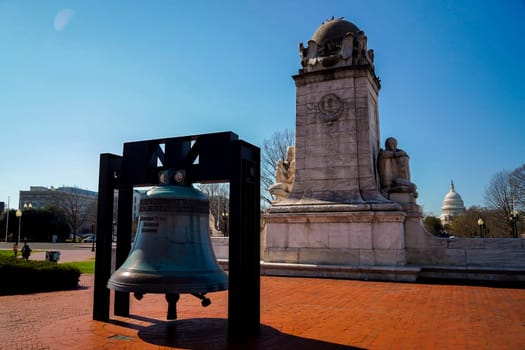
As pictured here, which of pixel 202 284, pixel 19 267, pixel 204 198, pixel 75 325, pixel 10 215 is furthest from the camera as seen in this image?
pixel 10 215

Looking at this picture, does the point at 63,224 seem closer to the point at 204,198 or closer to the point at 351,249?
the point at 351,249

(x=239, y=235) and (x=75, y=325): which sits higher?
(x=239, y=235)

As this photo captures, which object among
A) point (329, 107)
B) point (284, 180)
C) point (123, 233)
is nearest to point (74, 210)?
point (284, 180)

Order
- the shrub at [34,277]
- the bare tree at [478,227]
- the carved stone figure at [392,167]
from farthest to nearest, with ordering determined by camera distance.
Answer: the bare tree at [478,227] < the carved stone figure at [392,167] < the shrub at [34,277]

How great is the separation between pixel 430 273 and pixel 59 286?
37.3ft

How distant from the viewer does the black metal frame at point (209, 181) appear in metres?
5.70

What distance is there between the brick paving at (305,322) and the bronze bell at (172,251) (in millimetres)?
931

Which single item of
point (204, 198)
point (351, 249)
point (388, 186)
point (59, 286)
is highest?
point (388, 186)

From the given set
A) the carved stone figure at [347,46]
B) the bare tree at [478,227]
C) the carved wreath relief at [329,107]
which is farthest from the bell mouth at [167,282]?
the bare tree at [478,227]

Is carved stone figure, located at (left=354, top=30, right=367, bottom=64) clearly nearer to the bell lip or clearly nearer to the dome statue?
the dome statue

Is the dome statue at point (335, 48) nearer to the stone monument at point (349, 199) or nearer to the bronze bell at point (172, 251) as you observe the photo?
the stone monument at point (349, 199)

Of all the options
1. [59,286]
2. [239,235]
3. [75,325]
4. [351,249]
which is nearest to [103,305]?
[75,325]

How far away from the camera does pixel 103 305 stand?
669 cm

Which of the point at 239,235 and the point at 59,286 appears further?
the point at 59,286
